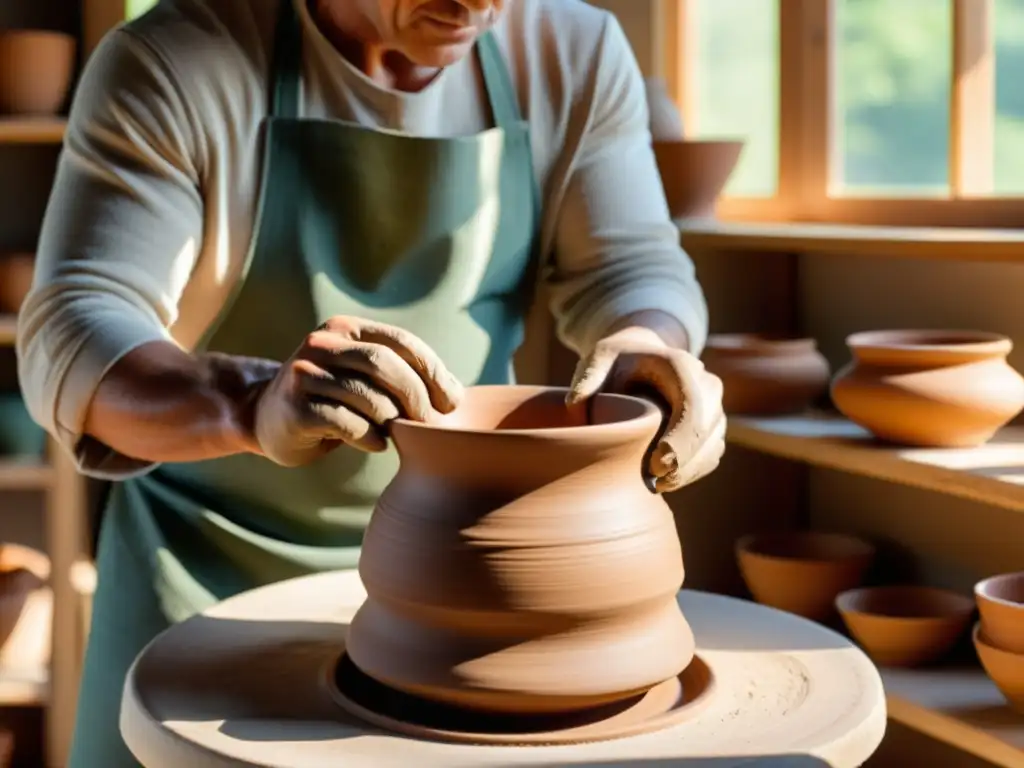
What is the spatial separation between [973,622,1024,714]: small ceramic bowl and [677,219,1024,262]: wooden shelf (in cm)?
58

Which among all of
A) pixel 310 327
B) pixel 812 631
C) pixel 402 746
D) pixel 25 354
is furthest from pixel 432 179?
pixel 402 746

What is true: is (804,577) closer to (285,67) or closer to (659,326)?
(659,326)

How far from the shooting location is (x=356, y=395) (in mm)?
1197

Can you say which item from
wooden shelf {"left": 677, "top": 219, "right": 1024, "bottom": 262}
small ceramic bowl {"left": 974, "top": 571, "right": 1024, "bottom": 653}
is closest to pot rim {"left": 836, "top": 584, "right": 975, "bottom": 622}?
small ceramic bowl {"left": 974, "top": 571, "right": 1024, "bottom": 653}

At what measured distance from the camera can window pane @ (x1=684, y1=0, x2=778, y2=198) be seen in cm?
337

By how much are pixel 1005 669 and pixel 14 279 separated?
2.27 meters

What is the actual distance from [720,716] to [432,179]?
0.82 m

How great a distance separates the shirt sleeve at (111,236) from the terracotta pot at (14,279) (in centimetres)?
174

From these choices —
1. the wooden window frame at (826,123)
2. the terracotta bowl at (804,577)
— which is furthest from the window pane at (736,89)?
the terracotta bowl at (804,577)

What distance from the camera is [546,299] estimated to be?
115 inches

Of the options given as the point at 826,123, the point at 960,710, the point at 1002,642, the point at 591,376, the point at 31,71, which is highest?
the point at 31,71

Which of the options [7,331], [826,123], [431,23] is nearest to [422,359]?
[431,23]

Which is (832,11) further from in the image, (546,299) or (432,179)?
(432,179)

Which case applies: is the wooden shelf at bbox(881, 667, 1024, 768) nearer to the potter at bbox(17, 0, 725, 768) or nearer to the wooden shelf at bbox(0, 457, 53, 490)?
the potter at bbox(17, 0, 725, 768)
